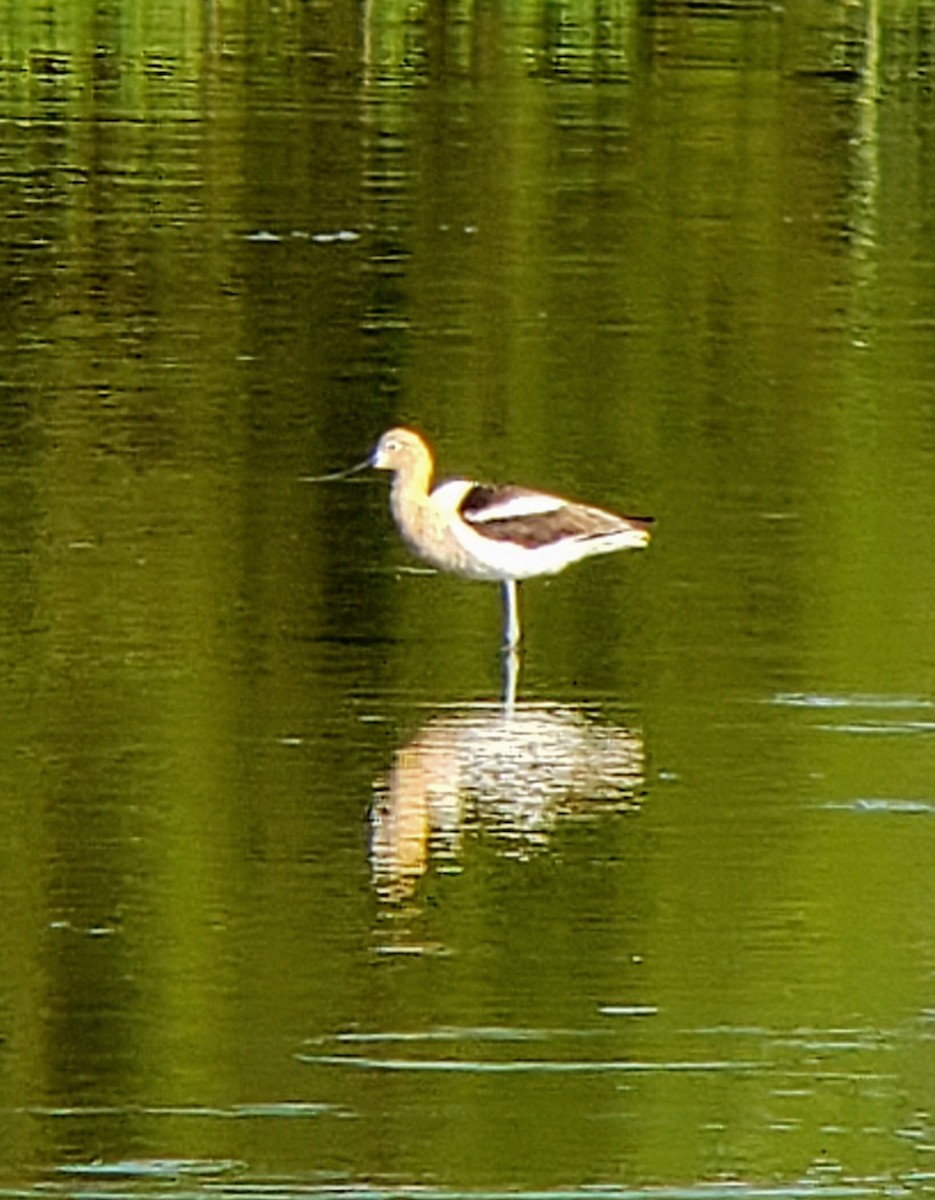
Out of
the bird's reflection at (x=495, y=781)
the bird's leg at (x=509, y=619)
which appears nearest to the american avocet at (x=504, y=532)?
the bird's leg at (x=509, y=619)

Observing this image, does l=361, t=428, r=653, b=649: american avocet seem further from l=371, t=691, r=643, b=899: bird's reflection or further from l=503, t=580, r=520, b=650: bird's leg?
l=371, t=691, r=643, b=899: bird's reflection

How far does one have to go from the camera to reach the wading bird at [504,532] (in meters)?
11.1

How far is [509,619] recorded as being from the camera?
36.7 feet

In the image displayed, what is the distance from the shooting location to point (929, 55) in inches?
1345

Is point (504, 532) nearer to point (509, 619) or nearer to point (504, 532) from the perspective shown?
point (504, 532)

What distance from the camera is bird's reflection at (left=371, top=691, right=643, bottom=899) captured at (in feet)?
30.0

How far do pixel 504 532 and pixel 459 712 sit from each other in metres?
0.86

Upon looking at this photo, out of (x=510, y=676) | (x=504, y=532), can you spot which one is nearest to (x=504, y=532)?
(x=504, y=532)

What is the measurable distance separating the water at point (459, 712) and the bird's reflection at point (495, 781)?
2 centimetres

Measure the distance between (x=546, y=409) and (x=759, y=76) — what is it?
52.4ft

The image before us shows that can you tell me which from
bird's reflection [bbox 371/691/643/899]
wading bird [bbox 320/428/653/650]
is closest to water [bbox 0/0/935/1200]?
bird's reflection [bbox 371/691/643/899]

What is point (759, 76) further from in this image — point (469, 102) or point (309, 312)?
point (309, 312)

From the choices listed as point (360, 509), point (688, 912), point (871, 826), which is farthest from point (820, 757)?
point (360, 509)

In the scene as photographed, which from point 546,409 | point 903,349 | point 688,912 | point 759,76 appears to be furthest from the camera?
point 759,76
